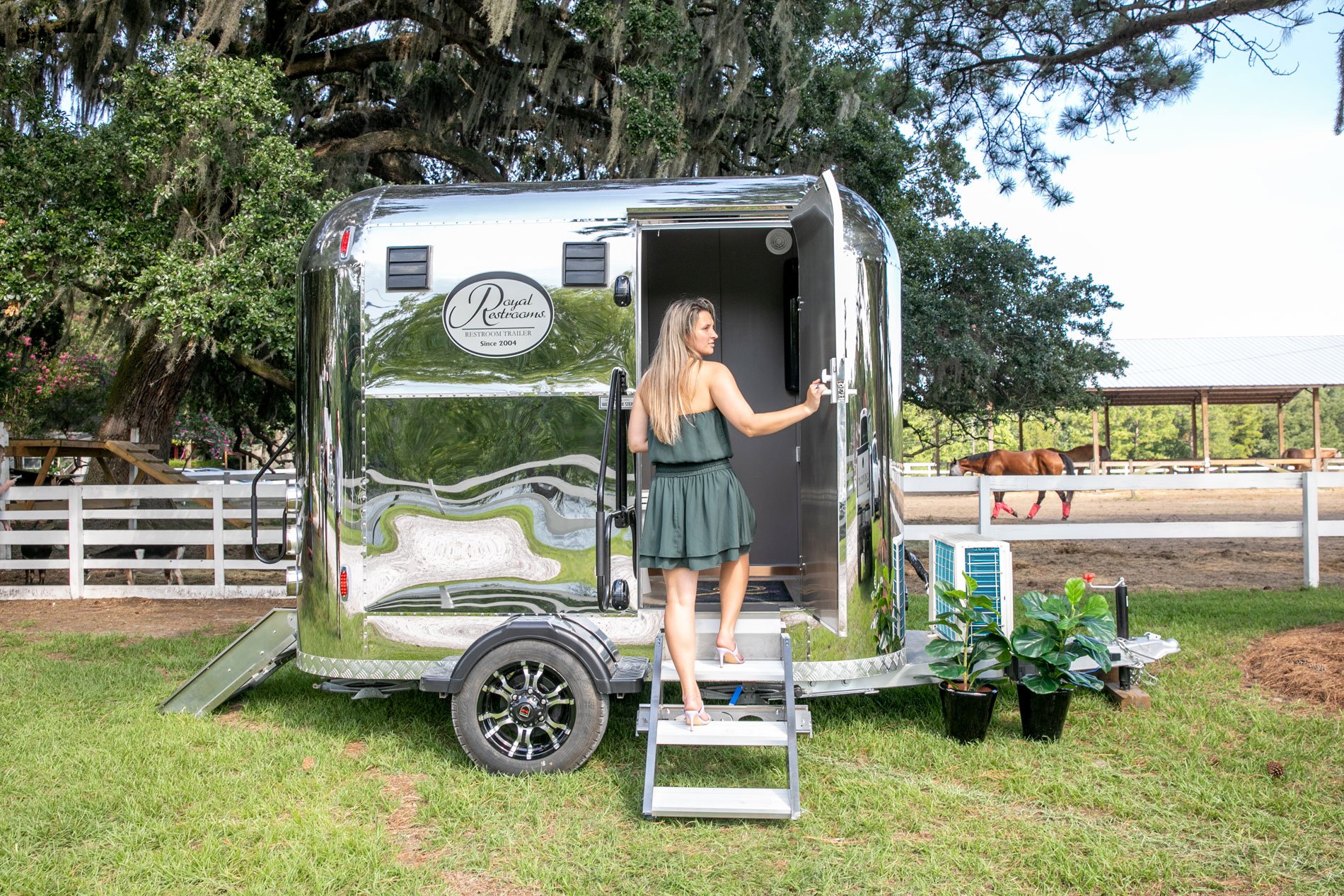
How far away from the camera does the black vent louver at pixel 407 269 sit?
15.1ft

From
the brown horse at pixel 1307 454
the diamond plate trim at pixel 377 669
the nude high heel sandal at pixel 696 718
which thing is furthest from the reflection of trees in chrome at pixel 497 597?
the brown horse at pixel 1307 454

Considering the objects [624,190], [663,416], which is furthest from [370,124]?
[663,416]

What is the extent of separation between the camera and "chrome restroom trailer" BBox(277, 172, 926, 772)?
4.50 m

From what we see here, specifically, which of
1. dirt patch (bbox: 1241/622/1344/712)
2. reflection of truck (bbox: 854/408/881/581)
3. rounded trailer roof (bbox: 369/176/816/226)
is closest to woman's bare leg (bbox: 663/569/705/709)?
reflection of truck (bbox: 854/408/881/581)

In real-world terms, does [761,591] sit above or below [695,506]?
below

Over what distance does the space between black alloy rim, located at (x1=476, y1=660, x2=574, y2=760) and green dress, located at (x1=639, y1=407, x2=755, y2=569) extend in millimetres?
701

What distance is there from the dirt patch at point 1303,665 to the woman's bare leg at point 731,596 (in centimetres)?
310

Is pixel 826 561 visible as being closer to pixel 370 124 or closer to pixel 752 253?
pixel 752 253

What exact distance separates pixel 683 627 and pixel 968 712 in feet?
4.79

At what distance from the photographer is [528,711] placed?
4.48 meters

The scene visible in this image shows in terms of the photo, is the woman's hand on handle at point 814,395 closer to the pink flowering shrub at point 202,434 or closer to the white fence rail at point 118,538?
the white fence rail at point 118,538

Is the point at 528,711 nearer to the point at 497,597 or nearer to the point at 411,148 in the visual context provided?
the point at 497,597

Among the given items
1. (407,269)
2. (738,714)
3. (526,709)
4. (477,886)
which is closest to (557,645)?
(526,709)

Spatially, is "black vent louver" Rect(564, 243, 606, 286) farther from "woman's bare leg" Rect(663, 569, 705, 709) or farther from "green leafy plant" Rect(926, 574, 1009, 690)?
"green leafy plant" Rect(926, 574, 1009, 690)
